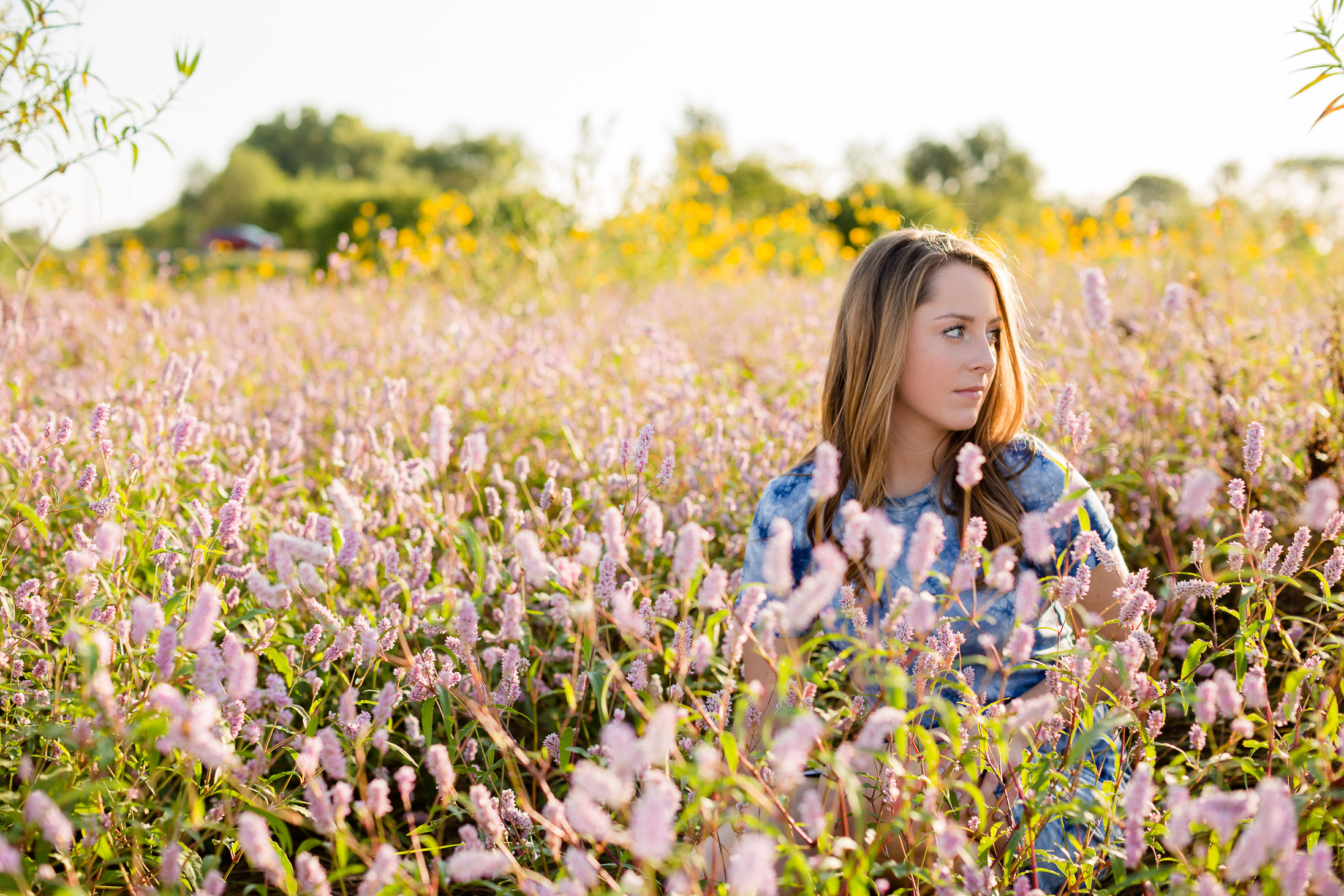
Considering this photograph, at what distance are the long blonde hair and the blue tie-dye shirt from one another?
0.03 meters

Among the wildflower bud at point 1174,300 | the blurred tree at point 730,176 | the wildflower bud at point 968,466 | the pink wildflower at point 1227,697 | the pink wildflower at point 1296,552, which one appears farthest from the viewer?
the blurred tree at point 730,176

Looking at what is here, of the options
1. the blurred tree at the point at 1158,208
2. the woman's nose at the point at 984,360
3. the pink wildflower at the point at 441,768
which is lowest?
the pink wildflower at the point at 441,768

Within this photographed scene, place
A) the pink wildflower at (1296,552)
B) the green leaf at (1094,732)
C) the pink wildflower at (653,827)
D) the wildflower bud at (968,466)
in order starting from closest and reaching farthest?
the pink wildflower at (653,827) < the green leaf at (1094,732) < the wildflower bud at (968,466) < the pink wildflower at (1296,552)

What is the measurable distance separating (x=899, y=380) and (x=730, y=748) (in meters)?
1.36

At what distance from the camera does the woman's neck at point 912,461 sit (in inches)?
95.7

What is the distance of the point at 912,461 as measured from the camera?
2451 millimetres

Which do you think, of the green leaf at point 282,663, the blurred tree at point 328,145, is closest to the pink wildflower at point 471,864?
the green leaf at point 282,663

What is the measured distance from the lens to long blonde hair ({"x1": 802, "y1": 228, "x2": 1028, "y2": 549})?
230cm

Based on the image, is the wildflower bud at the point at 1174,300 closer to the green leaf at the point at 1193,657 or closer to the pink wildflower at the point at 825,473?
the green leaf at the point at 1193,657

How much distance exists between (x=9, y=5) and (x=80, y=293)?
5881mm

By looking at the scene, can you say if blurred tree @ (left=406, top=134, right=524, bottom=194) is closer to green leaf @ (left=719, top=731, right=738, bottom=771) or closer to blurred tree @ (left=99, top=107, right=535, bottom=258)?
blurred tree @ (left=99, top=107, right=535, bottom=258)

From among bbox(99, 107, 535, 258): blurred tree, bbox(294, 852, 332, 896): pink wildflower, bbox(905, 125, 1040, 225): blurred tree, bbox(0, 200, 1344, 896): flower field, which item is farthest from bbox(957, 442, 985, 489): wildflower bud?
bbox(905, 125, 1040, 225): blurred tree

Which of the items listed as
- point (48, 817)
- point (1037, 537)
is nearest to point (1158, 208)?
point (1037, 537)

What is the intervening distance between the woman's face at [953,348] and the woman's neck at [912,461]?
0.10 m
